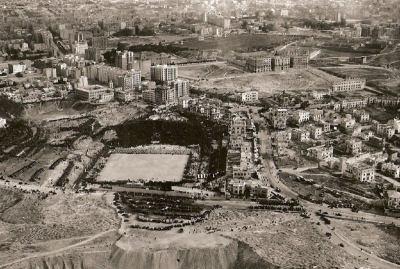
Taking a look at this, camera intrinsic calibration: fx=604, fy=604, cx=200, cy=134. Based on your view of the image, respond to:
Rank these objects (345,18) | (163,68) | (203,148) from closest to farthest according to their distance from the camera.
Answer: (203,148) < (163,68) < (345,18)

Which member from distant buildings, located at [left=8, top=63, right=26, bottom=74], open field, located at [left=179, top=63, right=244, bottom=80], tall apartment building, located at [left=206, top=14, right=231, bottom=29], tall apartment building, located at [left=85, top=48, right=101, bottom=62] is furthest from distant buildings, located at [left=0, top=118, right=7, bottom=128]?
tall apartment building, located at [left=206, top=14, right=231, bottom=29]

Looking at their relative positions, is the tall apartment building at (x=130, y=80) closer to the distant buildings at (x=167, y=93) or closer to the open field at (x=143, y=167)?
the distant buildings at (x=167, y=93)

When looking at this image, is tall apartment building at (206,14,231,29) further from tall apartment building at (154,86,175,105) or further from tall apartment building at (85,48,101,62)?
tall apartment building at (154,86,175,105)

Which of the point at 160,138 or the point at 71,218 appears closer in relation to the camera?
the point at 71,218

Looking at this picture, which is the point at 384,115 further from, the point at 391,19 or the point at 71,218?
the point at 391,19

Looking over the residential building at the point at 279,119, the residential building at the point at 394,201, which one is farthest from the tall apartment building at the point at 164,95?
the residential building at the point at 394,201

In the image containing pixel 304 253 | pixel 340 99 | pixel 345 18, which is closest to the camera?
pixel 304 253

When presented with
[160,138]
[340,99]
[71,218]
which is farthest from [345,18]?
[71,218]
